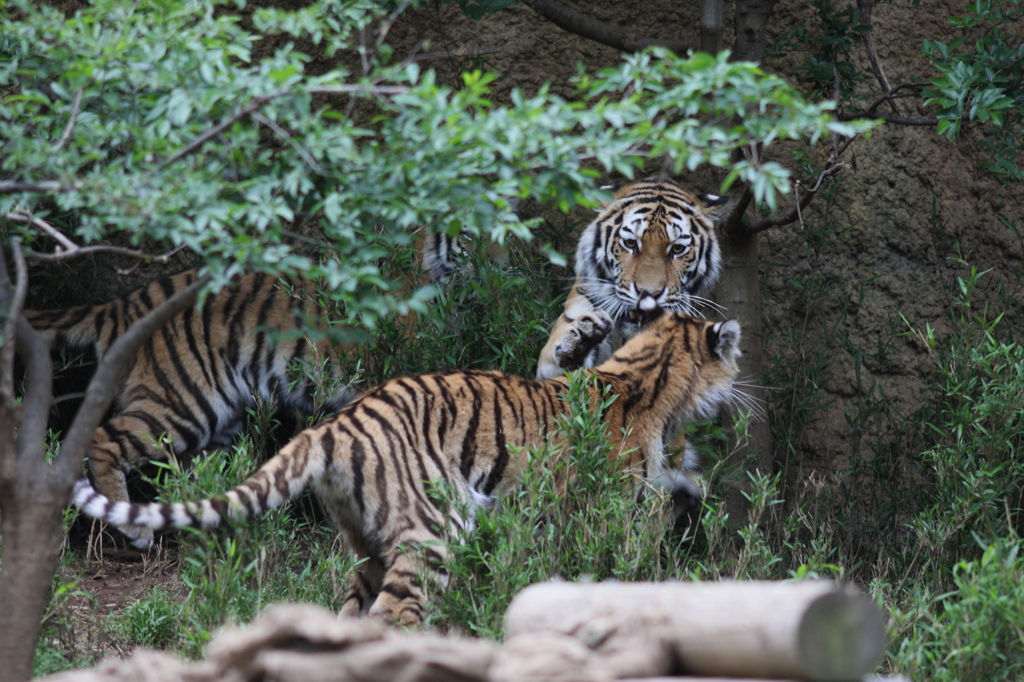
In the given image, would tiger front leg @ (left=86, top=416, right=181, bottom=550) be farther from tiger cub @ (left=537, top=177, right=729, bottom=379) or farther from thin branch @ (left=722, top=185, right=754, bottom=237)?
thin branch @ (left=722, top=185, right=754, bottom=237)

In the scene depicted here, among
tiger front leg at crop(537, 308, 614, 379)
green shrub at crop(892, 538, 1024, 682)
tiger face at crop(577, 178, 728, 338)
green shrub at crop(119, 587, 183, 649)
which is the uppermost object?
tiger face at crop(577, 178, 728, 338)

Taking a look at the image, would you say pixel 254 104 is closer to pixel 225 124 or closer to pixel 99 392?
pixel 225 124

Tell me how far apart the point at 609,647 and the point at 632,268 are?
333 cm

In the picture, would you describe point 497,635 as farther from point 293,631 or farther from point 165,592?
point 165,592

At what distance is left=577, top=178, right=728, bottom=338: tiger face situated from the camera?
205 inches

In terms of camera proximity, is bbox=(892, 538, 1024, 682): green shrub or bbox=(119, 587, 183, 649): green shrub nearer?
bbox=(892, 538, 1024, 682): green shrub

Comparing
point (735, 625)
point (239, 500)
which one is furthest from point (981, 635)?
point (239, 500)

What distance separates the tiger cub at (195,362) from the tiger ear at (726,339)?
1938 millimetres

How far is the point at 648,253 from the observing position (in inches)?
209

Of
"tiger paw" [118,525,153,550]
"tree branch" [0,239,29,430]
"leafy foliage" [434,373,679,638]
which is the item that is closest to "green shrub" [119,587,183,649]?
"leafy foliage" [434,373,679,638]

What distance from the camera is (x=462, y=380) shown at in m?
4.34

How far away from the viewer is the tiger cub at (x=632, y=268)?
495 cm

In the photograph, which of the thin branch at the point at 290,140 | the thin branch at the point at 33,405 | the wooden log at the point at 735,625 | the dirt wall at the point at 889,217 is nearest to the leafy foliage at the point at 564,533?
the wooden log at the point at 735,625

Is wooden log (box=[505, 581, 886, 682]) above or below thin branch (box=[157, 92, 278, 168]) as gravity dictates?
below
